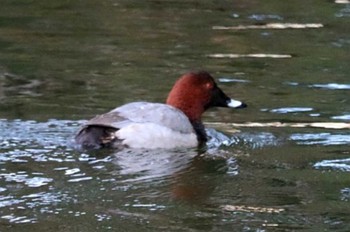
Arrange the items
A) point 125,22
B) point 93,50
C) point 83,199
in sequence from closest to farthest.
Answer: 1. point 83,199
2. point 93,50
3. point 125,22

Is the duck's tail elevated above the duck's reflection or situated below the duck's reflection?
above

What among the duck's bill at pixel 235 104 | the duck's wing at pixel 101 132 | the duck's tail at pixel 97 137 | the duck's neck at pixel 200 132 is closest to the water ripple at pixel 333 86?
the duck's bill at pixel 235 104

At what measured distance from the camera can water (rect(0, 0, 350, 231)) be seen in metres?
7.88

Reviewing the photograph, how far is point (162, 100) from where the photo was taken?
1184 centimetres

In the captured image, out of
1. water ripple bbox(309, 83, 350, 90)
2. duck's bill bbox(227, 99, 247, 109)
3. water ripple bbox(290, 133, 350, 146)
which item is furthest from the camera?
water ripple bbox(309, 83, 350, 90)

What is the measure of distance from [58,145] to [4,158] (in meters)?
0.68

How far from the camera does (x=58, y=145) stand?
9867mm

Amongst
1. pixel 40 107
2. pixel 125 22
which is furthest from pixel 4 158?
pixel 125 22

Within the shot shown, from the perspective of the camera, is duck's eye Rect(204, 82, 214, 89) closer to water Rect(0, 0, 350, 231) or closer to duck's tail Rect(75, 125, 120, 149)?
water Rect(0, 0, 350, 231)

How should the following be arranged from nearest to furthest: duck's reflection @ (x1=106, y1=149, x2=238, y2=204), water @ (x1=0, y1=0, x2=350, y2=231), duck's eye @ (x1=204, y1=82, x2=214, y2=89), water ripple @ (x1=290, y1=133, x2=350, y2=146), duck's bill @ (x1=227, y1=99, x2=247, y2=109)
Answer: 1. water @ (x1=0, y1=0, x2=350, y2=231)
2. duck's reflection @ (x1=106, y1=149, x2=238, y2=204)
3. water ripple @ (x1=290, y1=133, x2=350, y2=146)
4. duck's eye @ (x1=204, y1=82, x2=214, y2=89)
5. duck's bill @ (x1=227, y1=99, x2=247, y2=109)

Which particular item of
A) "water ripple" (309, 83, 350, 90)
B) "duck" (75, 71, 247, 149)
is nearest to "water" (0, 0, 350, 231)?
"water ripple" (309, 83, 350, 90)

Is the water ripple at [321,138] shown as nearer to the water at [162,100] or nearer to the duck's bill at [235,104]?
the water at [162,100]

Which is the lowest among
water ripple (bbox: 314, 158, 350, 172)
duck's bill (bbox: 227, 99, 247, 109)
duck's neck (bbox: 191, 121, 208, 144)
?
water ripple (bbox: 314, 158, 350, 172)

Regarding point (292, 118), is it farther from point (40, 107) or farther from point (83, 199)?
point (83, 199)
